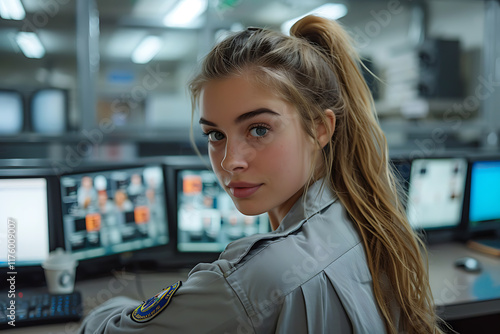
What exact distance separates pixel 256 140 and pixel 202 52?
931 mm

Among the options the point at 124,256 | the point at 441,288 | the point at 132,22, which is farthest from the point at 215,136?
the point at 132,22

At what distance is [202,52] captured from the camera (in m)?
1.63

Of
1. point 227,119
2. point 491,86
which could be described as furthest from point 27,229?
point 491,86

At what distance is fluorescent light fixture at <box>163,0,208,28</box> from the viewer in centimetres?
427

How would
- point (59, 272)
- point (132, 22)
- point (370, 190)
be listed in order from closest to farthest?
point (370, 190)
point (59, 272)
point (132, 22)

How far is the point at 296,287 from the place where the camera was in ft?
2.27

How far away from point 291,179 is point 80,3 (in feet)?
7.78

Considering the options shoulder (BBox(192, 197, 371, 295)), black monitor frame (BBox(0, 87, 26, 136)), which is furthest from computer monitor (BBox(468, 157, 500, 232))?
black monitor frame (BBox(0, 87, 26, 136))

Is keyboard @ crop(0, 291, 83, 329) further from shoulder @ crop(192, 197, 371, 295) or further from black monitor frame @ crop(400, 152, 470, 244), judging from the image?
black monitor frame @ crop(400, 152, 470, 244)

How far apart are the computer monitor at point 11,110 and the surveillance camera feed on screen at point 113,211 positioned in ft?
5.96

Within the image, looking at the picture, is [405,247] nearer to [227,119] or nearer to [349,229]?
[349,229]

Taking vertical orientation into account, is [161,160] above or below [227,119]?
below

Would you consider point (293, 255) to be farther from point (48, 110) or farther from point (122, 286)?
Result: point (48, 110)

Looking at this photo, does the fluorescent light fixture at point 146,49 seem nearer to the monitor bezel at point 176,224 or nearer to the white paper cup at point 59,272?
the monitor bezel at point 176,224
